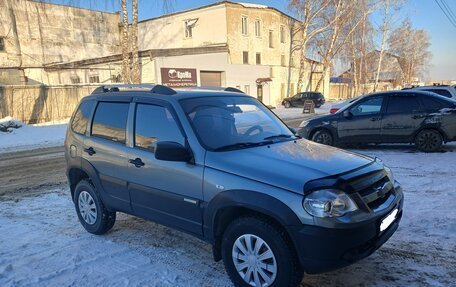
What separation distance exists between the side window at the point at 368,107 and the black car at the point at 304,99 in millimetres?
26245

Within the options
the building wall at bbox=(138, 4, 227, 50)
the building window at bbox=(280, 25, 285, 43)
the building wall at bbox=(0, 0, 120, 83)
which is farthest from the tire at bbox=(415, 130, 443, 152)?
the building window at bbox=(280, 25, 285, 43)

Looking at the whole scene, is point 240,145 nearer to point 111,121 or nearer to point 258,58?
point 111,121

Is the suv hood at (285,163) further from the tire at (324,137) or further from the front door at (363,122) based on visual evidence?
the tire at (324,137)

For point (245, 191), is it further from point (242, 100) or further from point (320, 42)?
point (320, 42)

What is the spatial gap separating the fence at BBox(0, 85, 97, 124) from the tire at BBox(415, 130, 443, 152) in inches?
804

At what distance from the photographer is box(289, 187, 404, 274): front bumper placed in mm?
2816

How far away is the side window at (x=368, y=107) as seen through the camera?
32.0 ft

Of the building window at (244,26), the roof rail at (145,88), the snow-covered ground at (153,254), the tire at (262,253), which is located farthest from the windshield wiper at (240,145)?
the building window at (244,26)

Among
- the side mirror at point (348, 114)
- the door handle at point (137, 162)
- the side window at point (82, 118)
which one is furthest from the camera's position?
the side mirror at point (348, 114)

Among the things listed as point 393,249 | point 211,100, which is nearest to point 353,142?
point 393,249

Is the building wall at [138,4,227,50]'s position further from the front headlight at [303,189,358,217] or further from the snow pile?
the front headlight at [303,189,358,217]

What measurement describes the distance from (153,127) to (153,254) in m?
1.42

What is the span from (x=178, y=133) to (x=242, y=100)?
108cm

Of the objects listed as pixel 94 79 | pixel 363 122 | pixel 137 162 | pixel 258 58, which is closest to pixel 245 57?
pixel 258 58
